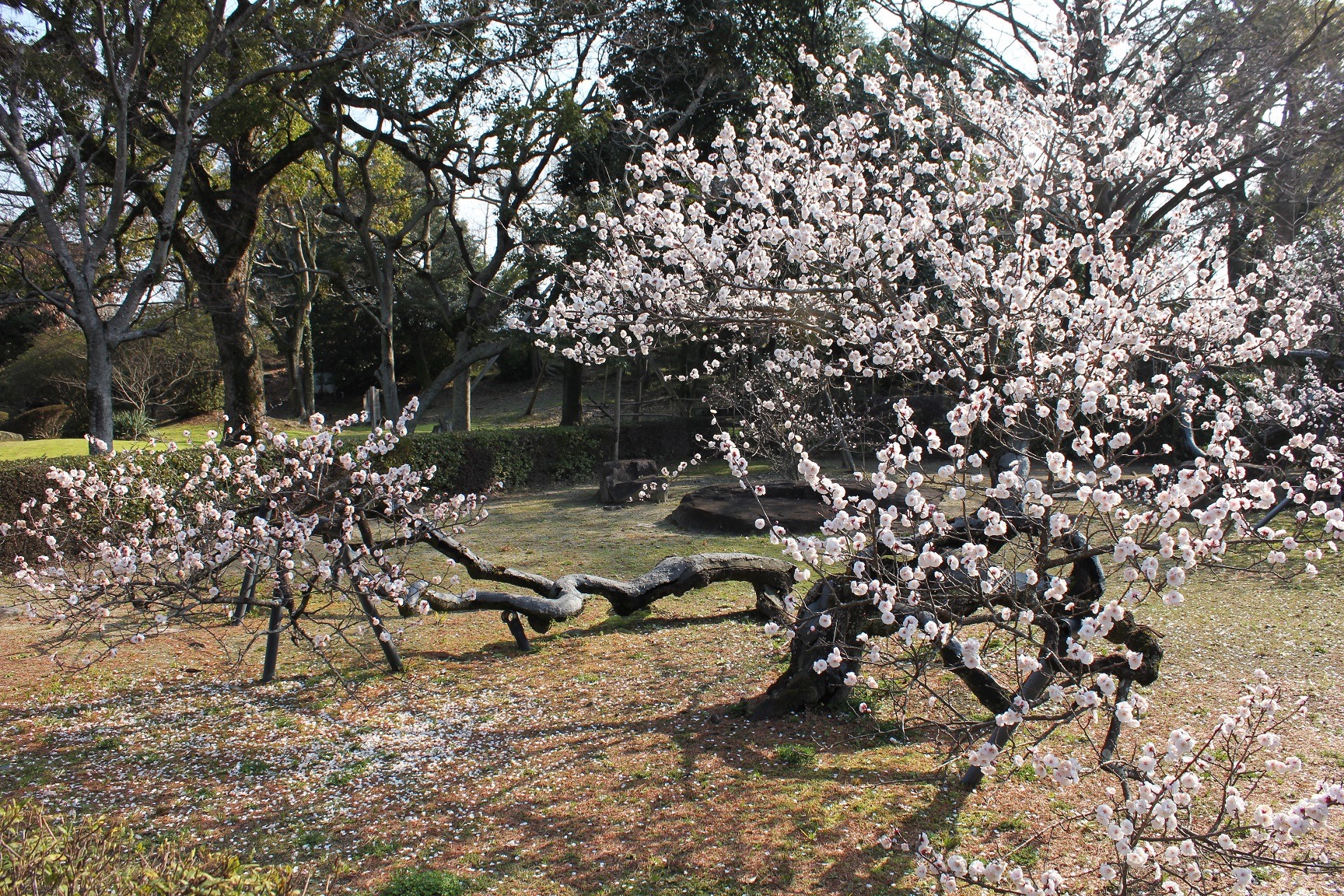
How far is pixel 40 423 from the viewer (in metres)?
23.2

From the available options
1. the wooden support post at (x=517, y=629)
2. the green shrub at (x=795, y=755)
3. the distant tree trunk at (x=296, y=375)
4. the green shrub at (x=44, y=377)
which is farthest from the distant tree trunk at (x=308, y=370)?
the green shrub at (x=795, y=755)

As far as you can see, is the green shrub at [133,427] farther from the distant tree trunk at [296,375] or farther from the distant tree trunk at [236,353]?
the distant tree trunk at [236,353]

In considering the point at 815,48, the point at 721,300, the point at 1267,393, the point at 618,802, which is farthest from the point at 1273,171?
the point at 618,802

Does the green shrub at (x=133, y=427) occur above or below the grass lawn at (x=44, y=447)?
above

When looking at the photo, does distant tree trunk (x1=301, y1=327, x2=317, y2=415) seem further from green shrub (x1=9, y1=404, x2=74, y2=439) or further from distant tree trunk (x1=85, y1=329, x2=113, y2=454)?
distant tree trunk (x1=85, y1=329, x2=113, y2=454)

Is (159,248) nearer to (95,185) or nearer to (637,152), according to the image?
(95,185)

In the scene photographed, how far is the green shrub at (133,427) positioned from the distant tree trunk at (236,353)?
26.8 ft

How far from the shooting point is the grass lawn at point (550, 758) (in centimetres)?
358

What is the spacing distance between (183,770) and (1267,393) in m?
13.5

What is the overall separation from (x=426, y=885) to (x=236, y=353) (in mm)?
14018

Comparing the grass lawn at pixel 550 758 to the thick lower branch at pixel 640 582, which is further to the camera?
the thick lower branch at pixel 640 582

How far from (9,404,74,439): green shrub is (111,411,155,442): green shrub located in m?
2.67

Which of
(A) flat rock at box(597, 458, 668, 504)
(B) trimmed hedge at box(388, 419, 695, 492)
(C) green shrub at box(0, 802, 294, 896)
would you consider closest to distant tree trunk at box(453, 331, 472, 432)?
(B) trimmed hedge at box(388, 419, 695, 492)

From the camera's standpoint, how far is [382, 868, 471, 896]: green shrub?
10.6 feet
